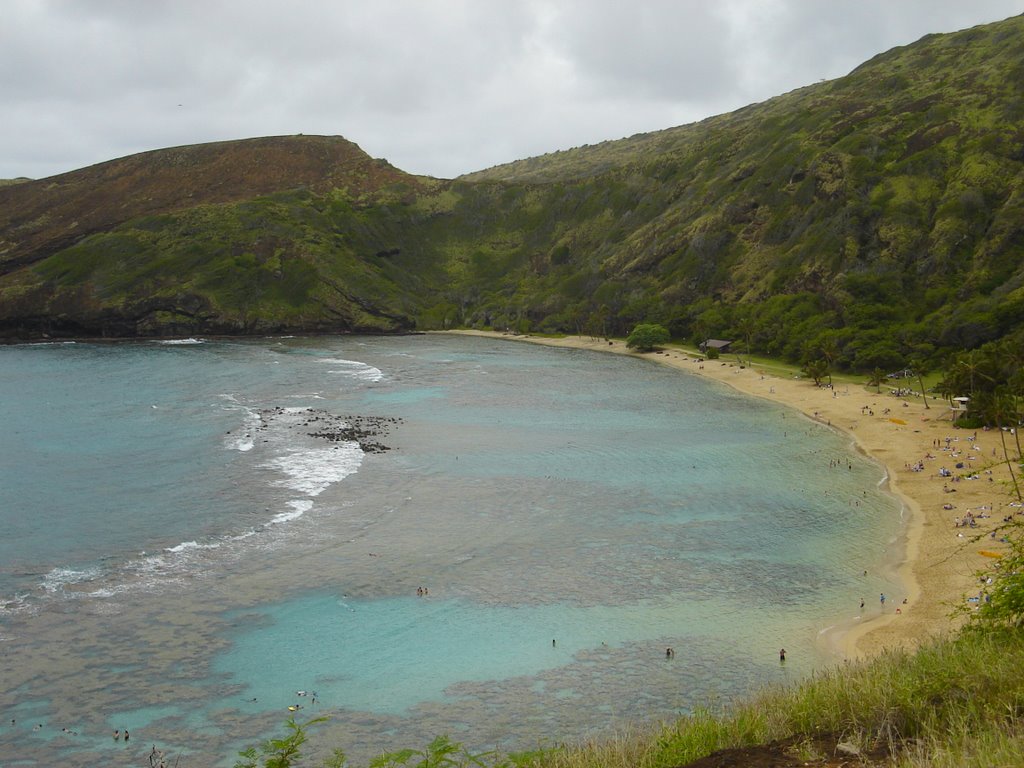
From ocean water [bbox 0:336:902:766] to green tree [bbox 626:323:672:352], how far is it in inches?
2553

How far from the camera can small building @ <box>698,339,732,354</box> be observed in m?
137

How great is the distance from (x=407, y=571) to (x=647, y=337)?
113776 millimetres

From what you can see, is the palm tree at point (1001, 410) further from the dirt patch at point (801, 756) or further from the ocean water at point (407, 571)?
the dirt patch at point (801, 756)

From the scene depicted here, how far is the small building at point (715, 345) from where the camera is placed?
13738 centimetres

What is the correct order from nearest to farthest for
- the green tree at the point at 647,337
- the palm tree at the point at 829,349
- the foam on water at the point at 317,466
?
the foam on water at the point at 317,466, the palm tree at the point at 829,349, the green tree at the point at 647,337

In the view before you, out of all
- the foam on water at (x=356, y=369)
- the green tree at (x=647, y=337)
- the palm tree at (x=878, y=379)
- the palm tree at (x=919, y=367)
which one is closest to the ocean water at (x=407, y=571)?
the palm tree at (x=878, y=379)

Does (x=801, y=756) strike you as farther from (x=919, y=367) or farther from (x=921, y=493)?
(x=919, y=367)

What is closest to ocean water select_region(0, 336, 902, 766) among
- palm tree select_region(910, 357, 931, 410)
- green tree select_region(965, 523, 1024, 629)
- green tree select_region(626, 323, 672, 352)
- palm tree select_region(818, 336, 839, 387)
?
green tree select_region(965, 523, 1024, 629)

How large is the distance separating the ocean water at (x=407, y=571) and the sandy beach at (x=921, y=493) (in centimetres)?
176

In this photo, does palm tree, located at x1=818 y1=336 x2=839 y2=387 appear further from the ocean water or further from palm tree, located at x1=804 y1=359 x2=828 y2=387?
the ocean water

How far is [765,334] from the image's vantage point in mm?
132500

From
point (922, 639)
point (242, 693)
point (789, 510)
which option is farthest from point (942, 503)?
point (242, 693)

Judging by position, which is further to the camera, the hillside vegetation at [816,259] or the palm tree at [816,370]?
the hillside vegetation at [816,259]

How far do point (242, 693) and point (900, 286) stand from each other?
395 feet
